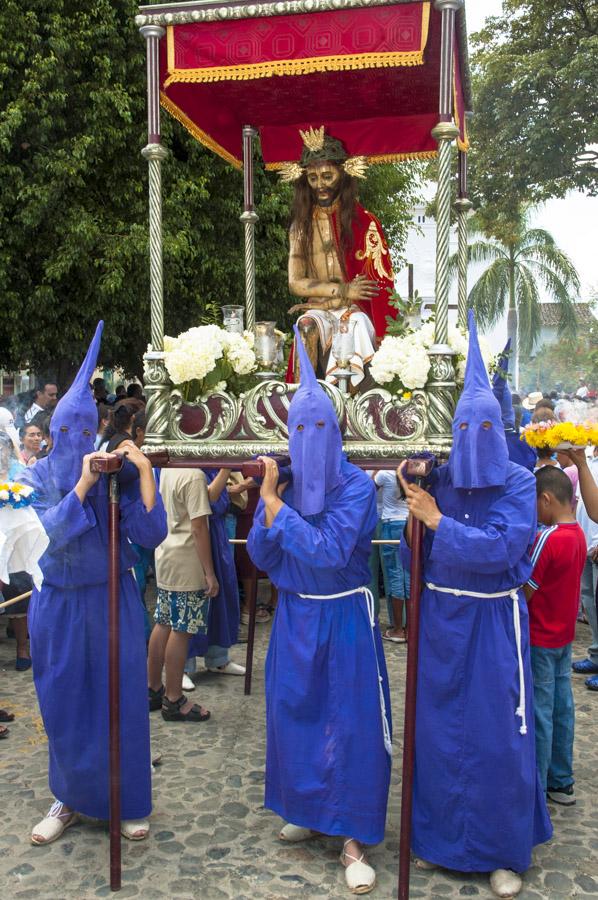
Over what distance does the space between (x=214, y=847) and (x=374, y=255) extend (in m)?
3.78

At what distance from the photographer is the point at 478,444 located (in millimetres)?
3367

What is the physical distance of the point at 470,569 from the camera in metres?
3.35

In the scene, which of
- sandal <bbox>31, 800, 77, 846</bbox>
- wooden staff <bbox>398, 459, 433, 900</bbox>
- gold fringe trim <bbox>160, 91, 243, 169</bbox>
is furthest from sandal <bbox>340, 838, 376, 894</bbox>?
gold fringe trim <bbox>160, 91, 243, 169</bbox>

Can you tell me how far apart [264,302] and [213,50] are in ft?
28.2

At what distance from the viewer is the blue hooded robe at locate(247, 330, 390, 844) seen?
3.53m

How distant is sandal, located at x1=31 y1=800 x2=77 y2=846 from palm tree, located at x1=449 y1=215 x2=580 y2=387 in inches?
1034

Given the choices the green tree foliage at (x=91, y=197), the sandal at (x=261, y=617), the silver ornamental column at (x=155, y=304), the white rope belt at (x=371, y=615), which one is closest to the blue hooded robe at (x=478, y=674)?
the white rope belt at (x=371, y=615)

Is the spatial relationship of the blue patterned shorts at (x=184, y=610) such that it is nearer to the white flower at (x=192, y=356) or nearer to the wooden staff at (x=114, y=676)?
the white flower at (x=192, y=356)

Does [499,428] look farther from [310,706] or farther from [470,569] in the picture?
[310,706]

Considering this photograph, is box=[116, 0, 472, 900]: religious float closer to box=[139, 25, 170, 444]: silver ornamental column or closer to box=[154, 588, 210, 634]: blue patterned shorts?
box=[139, 25, 170, 444]: silver ornamental column

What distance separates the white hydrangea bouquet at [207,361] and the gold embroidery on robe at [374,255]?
1.30 m

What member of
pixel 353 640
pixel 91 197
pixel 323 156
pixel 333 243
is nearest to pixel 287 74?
pixel 323 156

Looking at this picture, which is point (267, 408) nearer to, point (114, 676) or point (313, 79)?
point (114, 676)

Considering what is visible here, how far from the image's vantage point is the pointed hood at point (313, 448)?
352cm
